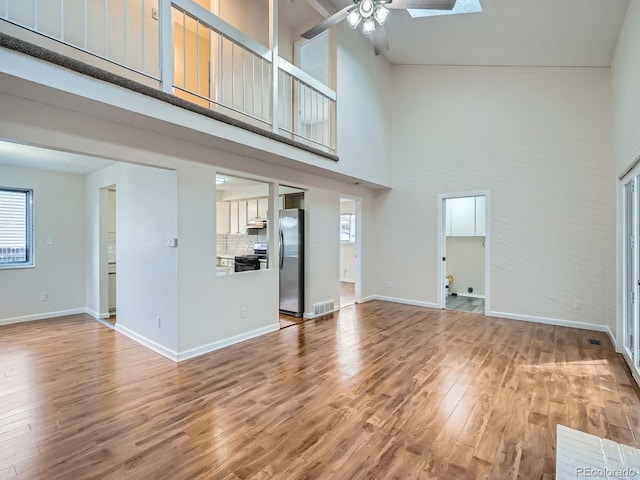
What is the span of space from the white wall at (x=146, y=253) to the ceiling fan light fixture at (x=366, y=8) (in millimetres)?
2508

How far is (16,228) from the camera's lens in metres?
4.96

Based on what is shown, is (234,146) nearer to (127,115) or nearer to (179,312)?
(127,115)

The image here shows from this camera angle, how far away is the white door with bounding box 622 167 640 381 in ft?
9.94

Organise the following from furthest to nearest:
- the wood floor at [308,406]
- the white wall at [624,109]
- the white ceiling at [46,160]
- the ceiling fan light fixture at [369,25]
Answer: the white ceiling at [46,160] → the ceiling fan light fixture at [369,25] → the white wall at [624,109] → the wood floor at [308,406]

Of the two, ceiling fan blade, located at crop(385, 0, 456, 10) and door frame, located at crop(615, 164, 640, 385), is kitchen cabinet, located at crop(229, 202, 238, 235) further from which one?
door frame, located at crop(615, 164, 640, 385)

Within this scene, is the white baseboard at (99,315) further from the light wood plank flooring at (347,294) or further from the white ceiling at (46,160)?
the light wood plank flooring at (347,294)

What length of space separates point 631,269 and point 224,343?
4.58 meters

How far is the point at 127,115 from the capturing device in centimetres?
258

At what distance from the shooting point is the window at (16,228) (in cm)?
484

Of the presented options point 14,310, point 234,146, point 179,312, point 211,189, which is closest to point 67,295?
point 14,310

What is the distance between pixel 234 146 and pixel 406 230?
3.98 metres

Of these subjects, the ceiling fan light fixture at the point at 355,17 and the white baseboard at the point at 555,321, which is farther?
the white baseboard at the point at 555,321

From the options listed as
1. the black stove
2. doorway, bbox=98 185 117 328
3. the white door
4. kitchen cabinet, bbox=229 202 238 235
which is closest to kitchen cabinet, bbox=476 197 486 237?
the white door

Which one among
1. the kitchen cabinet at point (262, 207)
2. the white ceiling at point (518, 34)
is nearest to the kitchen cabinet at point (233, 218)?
the kitchen cabinet at point (262, 207)
